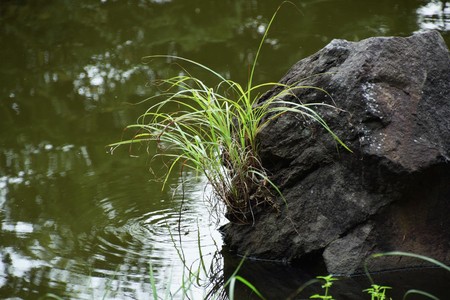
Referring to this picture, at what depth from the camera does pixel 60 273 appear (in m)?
3.33

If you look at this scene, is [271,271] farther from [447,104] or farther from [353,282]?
[447,104]

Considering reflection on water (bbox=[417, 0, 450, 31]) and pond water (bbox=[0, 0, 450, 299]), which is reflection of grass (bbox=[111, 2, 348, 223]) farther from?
reflection on water (bbox=[417, 0, 450, 31])

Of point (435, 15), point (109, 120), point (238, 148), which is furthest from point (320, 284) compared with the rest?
point (435, 15)

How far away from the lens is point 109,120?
504 cm

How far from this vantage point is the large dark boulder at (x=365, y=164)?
3.25 meters

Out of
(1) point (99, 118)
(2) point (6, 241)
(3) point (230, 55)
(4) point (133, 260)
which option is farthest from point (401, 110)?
(3) point (230, 55)

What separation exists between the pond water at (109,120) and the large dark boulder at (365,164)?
0.23 m

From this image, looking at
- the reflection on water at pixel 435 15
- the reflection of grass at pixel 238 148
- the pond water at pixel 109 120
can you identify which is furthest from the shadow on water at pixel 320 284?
the reflection on water at pixel 435 15

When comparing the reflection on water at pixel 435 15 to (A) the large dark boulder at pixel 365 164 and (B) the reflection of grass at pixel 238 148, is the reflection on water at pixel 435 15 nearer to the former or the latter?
(A) the large dark boulder at pixel 365 164

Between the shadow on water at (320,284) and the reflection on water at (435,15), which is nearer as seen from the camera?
the shadow on water at (320,284)

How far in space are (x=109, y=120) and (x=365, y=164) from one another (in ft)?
7.42

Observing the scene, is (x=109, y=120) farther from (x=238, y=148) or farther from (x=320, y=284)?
(x=320, y=284)

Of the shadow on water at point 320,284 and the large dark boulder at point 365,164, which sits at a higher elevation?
the large dark boulder at point 365,164

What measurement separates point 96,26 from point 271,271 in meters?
4.31
